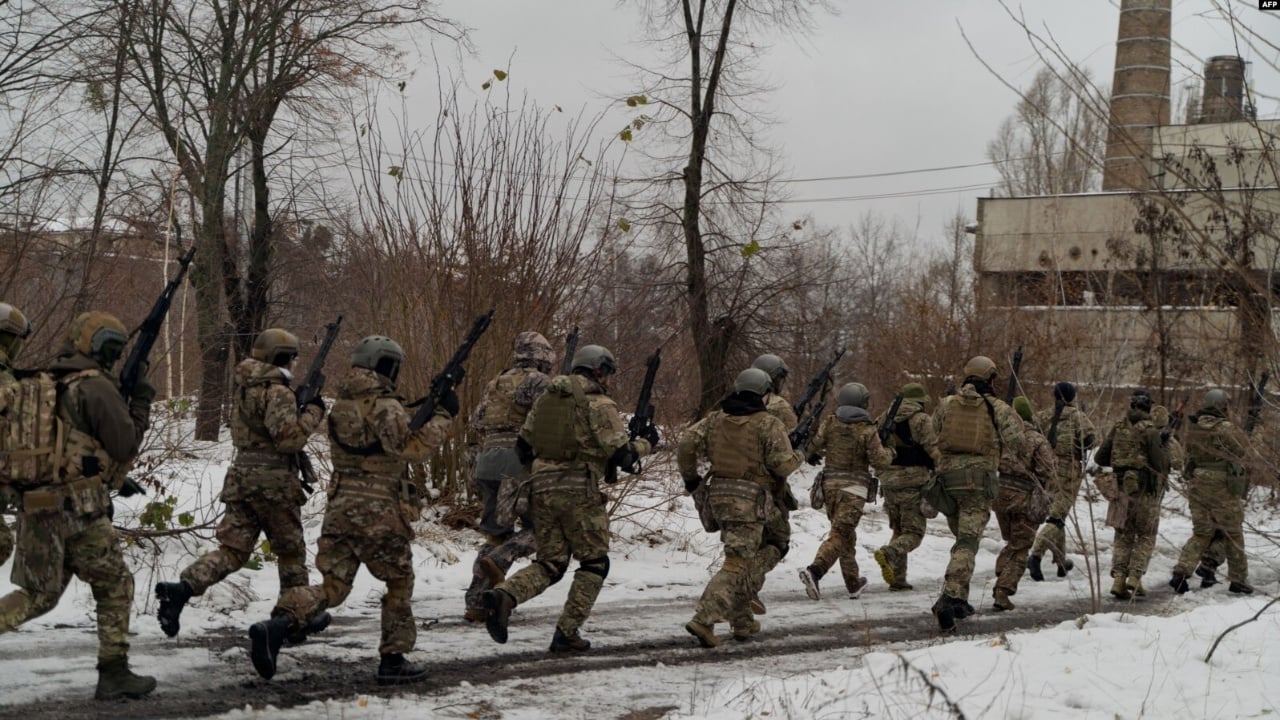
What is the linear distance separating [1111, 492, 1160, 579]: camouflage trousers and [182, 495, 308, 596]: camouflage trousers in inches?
292

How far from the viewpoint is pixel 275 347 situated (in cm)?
671

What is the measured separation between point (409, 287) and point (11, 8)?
421 centimetres

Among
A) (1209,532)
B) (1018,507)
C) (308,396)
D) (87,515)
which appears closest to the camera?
(87,515)

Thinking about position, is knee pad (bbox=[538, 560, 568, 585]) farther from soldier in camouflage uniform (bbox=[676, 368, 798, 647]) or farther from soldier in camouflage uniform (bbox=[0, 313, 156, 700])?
soldier in camouflage uniform (bbox=[0, 313, 156, 700])

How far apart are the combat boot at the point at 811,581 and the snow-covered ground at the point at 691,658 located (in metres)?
0.11

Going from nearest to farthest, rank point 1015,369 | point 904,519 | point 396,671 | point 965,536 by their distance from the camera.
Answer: point 396,671 < point 1015,369 < point 965,536 < point 904,519

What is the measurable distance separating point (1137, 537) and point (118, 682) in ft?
29.2

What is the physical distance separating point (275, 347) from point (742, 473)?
10.4 ft

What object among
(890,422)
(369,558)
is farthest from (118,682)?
(890,422)

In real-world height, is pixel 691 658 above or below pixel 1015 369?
below

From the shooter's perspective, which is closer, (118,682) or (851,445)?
(118,682)

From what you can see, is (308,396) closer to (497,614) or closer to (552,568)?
(497,614)

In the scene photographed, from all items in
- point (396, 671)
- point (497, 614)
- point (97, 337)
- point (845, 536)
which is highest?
point (97, 337)

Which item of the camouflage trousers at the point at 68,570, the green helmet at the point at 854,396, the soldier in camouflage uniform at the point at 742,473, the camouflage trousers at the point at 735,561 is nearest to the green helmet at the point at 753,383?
the soldier in camouflage uniform at the point at 742,473
